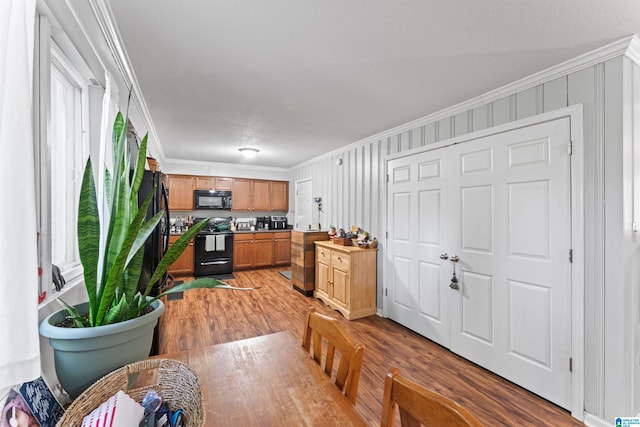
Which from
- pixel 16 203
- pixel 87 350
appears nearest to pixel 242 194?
pixel 87 350

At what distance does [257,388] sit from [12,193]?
885 millimetres

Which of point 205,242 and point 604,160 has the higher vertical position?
point 604,160

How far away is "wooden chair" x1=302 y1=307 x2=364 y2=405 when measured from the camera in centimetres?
96

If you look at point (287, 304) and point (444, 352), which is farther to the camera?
point (287, 304)

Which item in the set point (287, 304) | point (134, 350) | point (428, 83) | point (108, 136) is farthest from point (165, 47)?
point (287, 304)

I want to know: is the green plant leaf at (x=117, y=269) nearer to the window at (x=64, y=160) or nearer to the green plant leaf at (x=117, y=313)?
the green plant leaf at (x=117, y=313)

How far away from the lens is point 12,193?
69cm

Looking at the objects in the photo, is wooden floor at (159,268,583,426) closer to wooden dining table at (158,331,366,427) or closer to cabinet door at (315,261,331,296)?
cabinet door at (315,261,331,296)

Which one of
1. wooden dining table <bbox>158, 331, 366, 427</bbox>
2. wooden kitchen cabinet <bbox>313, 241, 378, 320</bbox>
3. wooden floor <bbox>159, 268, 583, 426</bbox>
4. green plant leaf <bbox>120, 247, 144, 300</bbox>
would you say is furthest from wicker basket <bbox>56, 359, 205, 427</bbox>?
wooden kitchen cabinet <bbox>313, 241, 378, 320</bbox>

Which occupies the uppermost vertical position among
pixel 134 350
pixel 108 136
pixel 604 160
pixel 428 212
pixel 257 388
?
pixel 108 136

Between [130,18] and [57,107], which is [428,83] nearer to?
[130,18]

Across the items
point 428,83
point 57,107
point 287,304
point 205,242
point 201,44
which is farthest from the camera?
point 205,242

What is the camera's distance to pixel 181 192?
5.71 m

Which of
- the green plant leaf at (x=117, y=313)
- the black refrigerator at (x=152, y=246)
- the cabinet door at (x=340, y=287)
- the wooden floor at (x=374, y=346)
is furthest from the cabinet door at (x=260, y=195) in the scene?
the green plant leaf at (x=117, y=313)
